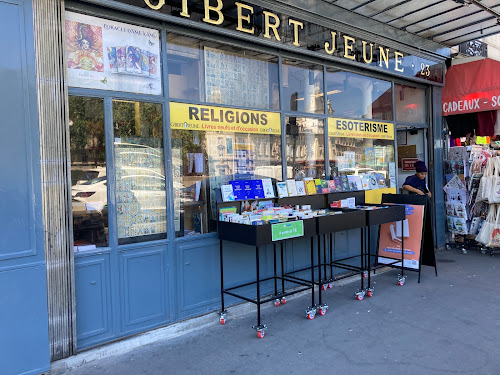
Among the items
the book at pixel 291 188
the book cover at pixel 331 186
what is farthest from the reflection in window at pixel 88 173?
the book cover at pixel 331 186

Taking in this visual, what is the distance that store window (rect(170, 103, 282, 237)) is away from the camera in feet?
15.2

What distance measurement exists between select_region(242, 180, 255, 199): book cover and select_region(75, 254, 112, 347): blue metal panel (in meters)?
1.85

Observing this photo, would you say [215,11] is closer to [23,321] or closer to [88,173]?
[88,173]

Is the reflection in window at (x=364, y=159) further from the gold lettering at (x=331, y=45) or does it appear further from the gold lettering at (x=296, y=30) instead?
the gold lettering at (x=296, y=30)

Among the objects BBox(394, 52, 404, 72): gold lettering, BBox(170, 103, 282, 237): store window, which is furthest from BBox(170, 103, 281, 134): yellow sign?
BBox(394, 52, 404, 72): gold lettering

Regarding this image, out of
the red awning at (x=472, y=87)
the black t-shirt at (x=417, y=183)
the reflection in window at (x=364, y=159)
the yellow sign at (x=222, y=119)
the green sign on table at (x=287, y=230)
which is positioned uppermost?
the red awning at (x=472, y=87)

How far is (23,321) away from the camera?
131 inches

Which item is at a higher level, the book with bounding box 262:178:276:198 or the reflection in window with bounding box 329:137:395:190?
the reflection in window with bounding box 329:137:395:190

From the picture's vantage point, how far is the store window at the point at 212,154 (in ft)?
15.2

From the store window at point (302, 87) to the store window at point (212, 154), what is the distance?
1.47ft

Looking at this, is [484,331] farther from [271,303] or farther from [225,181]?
[225,181]

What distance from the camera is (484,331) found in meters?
4.21

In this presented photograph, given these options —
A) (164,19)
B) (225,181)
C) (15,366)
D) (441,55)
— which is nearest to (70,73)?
(164,19)

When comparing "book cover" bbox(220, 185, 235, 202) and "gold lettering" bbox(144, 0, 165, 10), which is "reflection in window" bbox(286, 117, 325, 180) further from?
A: "gold lettering" bbox(144, 0, 165, 10)
